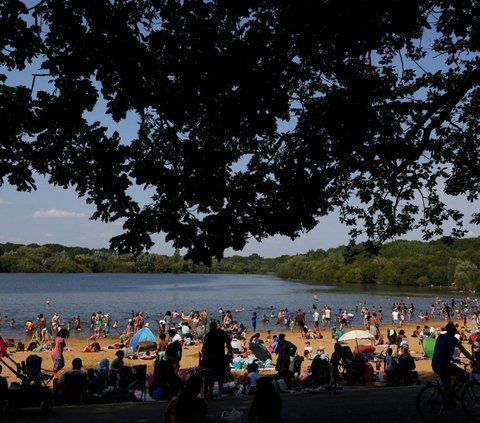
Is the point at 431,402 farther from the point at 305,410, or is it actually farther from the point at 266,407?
the point at 266,407

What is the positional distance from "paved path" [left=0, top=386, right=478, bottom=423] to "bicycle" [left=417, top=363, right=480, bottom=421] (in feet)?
0.83

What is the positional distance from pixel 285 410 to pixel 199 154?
18.8 feet

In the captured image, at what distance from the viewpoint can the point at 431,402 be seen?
9.23 meters

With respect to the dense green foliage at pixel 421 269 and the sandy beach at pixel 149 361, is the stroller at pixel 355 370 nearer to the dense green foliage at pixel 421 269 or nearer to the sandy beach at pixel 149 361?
the sandy beach at pixel 149 361

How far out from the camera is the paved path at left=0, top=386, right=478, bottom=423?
31.9 feet

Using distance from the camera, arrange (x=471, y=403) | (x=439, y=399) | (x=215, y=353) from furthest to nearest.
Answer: (x=215, y=353) → (x=471, y=403) → (x=439, y=399)

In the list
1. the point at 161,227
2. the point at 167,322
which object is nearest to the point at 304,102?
the point at 161,227

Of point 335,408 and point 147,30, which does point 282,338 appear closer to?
point 335,408

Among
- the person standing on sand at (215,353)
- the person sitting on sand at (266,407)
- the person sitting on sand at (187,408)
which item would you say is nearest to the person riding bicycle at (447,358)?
the person sitting on sand at (266,407)

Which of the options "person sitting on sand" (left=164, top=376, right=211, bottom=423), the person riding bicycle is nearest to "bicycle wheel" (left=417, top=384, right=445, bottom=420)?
the person riding bicycle

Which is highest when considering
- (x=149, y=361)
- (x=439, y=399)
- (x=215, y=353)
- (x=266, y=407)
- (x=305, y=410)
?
(x=266, y=407)

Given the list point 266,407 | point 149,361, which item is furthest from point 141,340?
point 266,407

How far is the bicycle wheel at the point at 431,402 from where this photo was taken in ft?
30.2

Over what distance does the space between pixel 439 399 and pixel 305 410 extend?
270cm
